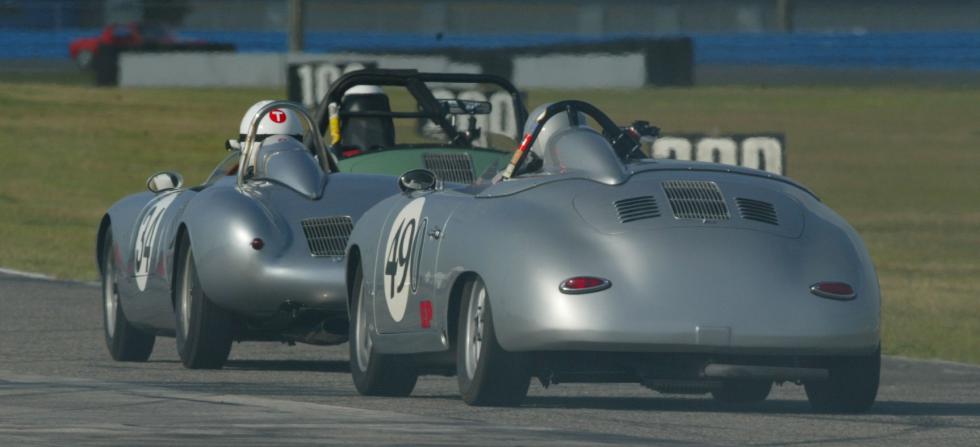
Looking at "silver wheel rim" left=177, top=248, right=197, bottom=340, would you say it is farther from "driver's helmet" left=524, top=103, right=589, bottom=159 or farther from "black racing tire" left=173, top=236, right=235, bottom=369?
"driver's helmet" left=524, top=103, right=589, bottom=159

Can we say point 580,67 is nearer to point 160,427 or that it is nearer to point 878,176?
point 878,176

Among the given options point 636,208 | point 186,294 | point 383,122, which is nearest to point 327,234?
point 186,294

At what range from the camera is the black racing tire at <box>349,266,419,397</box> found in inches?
419

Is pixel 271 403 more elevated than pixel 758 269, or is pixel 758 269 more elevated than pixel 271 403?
pixel 758 269

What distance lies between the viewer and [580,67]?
41562mm

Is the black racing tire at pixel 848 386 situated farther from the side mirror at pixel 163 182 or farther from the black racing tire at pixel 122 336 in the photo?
the side mirror at pixel 163 182

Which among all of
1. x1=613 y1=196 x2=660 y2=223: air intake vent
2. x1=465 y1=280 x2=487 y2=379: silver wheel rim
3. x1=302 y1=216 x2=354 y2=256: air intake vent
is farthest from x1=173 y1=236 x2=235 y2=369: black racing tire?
x1=613 y1=196 x2=660 y2=223: air intake vent

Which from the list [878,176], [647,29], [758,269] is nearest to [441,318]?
[758,269]

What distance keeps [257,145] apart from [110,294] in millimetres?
1530

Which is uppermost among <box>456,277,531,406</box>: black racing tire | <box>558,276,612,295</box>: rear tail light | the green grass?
<box>558,276,612,295</box>: rear tail light

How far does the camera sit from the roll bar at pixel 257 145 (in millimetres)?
13289

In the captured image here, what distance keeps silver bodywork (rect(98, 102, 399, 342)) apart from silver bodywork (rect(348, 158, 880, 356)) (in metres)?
2.01

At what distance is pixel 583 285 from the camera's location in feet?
30.6

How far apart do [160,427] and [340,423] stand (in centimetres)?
68
